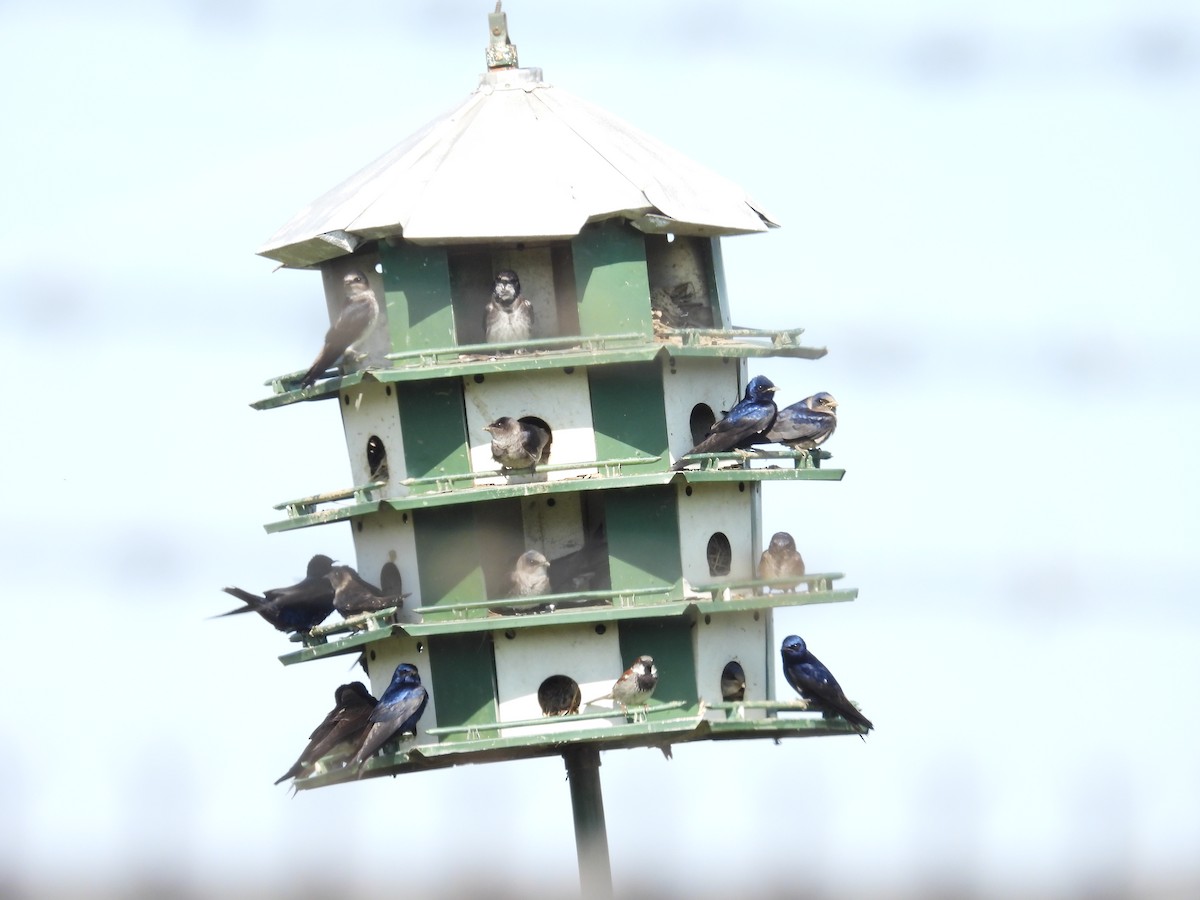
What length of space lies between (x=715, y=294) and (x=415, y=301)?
2.13m

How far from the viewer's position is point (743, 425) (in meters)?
13.0

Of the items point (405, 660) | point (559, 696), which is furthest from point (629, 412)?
point (405, 660)

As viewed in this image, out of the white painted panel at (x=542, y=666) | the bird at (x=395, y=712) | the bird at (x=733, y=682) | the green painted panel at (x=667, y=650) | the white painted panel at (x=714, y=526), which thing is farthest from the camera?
the bird at (x=733, y=682)

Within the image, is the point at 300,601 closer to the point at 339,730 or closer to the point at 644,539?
the point at 339,730

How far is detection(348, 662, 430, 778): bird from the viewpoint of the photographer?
40.3ft

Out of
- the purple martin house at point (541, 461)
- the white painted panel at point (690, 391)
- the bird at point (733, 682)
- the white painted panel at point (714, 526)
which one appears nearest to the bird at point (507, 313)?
the purple martin house at point (541, 461)

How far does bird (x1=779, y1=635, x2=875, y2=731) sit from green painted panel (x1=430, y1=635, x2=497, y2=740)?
199cm

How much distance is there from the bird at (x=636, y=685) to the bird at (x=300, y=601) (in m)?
2.06

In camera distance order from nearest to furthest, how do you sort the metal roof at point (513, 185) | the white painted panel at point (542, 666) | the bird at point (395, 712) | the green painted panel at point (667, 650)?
the bird at point (395, 712) → the metal roof at point (513, 185) → the white painted panel at point (542, 666) → the green painted panel at point (667, 650)

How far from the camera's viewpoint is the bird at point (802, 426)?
13.4 meters

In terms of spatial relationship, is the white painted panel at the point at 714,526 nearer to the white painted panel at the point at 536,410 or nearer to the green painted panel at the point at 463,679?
the white painted panel at the point at 536,410

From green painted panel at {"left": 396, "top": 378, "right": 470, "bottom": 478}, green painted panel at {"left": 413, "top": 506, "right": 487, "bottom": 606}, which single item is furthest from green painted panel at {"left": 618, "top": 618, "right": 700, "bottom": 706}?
green painted panel at {"left": 396, "top": 378, "right": 470, "bottom": 478}

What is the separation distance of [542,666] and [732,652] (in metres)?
1.35

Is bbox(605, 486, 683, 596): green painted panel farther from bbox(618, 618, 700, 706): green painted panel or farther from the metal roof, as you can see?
the metal roof
